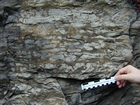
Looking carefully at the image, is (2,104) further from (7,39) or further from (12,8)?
(12,8)

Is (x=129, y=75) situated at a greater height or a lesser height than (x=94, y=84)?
greater

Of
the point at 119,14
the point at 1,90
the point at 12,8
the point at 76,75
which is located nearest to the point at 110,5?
the point at 119,14

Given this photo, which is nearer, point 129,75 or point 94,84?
point 129,75

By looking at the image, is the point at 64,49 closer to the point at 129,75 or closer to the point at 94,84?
the point at 94,84

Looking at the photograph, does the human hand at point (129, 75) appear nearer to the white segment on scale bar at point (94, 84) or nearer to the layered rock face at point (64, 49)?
the white segment on scale bar at point (94, 84)

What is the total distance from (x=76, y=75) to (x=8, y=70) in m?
0.57

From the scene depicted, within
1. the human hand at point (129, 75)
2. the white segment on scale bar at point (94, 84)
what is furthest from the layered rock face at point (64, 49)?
the human hand at point (129, 75)

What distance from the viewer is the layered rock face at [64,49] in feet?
6.83

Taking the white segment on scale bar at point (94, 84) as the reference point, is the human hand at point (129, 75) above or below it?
above


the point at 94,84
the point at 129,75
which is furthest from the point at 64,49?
the point at 129,75

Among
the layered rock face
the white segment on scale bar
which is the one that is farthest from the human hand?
the layered rock face

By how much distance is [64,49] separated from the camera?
2.11m

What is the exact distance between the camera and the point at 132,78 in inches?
66.8

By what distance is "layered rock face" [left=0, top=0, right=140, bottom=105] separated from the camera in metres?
2.08
